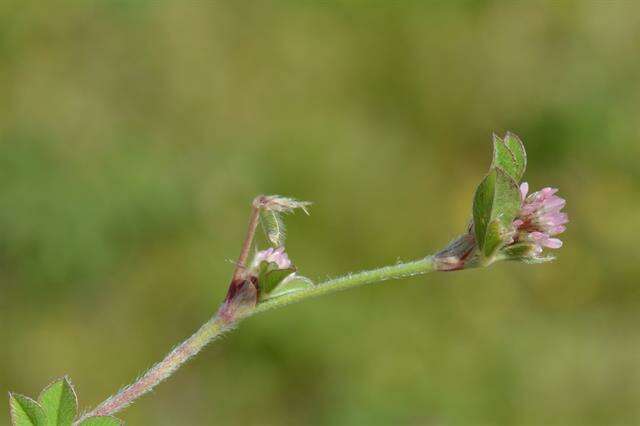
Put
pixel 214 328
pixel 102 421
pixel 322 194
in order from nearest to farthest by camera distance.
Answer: pixel 102 421 < pixel 214 328 < pixel 322 194

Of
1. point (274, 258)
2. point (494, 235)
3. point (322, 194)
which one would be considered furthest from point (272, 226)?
point (322, 194)

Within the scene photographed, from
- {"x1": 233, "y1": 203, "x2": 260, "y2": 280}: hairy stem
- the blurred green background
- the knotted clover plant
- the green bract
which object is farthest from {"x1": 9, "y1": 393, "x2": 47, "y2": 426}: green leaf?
the blurred green background

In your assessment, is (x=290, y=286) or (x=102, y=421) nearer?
(x=102, y=421)

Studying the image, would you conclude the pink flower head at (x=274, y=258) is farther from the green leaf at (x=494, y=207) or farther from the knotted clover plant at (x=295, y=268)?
the green leaf at (x=494, y=207)

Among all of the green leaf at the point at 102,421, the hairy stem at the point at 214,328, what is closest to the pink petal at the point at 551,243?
the hairy stem at the point at 214,328

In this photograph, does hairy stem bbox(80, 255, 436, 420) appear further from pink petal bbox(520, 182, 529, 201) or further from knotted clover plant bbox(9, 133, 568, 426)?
pink petal bbox(520, 182, 529, 201)

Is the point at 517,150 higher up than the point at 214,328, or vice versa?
the point at 517,150

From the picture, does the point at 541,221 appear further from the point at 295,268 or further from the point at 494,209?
the point at 295,268

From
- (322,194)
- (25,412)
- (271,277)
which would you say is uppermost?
(271,277)
